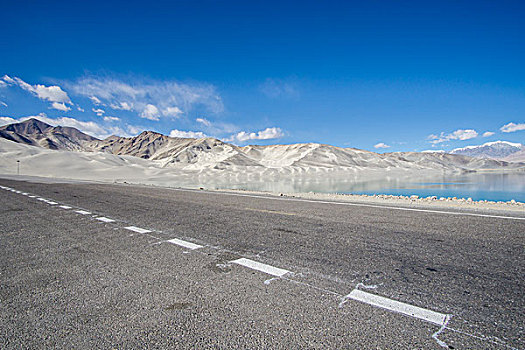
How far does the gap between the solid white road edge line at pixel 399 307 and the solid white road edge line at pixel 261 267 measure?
0.87m

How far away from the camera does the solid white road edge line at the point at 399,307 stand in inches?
85.4

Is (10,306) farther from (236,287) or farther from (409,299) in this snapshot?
(409,299)

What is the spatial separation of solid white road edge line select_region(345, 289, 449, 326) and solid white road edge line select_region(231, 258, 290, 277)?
0.87 meters

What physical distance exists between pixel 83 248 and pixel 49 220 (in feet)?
12.4

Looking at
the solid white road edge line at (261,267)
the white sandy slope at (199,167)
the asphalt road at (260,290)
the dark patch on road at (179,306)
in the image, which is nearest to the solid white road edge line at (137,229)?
the asphalt road at (260,290)

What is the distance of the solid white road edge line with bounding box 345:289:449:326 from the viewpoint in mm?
2168

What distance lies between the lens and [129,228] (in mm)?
5914

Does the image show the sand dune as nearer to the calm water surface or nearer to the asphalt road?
the calm water surface

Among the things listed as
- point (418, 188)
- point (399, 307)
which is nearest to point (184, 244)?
point (399, 307)

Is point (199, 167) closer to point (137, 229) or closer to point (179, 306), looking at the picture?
point (137, 229)

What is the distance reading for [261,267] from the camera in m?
3.41

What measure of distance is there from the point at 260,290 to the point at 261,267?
2.13ft

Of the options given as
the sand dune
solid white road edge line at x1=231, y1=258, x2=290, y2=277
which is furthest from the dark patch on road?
the sand dune

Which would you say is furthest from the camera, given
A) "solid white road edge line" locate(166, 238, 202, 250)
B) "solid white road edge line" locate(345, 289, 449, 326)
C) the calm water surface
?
the calm water surface
